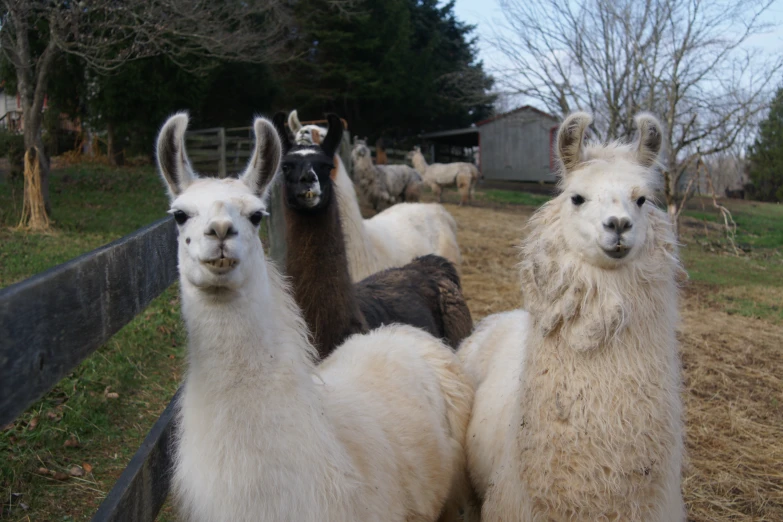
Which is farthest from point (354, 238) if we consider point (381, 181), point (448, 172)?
point (448, 172)

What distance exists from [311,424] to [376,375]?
0.88m

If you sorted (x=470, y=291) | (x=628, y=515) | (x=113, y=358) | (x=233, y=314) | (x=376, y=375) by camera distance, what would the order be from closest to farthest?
1. (x=233, y=314)
2. (x=628, y=515)
3. (x=376, y=375)
4. (x=113, y=358)
5. (x=470, y=291)

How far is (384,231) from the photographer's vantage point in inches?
300

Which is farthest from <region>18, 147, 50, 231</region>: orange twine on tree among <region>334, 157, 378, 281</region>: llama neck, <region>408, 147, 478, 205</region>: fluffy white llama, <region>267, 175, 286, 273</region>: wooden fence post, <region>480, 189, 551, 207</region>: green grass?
<region>480, 189, 551, 207</region>: green grass

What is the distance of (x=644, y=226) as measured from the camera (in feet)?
9.16

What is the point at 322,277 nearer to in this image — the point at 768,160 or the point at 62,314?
the point at 62,314

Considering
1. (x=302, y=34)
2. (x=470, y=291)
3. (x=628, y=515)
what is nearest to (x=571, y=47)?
(x=470, y=291)

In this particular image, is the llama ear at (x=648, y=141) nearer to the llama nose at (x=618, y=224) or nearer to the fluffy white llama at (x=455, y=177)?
the llama nose at (x=618, y=224)

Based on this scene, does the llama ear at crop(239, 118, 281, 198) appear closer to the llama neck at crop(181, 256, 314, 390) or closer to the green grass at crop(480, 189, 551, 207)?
the llama neck at crop(181, 256, 314, 390)

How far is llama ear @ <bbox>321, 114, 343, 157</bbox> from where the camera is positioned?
4.97 metres

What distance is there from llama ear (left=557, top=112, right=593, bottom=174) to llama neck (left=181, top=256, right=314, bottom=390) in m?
1.57

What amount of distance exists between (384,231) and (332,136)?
2.71 m

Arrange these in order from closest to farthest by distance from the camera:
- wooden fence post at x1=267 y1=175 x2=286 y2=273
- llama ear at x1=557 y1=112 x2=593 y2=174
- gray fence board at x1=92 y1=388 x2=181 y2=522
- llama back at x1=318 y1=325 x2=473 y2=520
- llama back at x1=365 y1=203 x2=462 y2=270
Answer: gray fence board at x1=92 y1=388 x2=181 y2=522 → llama back at x1=318 y1=325 x2=473 y2=520 → llama ear at x1=557 y1=112 x2=593 y2=174 → wooden fence post at x1=267 y1=175 x2=286 y2=273 → llama back at x1=365 y1=203 x2=462 y2=270

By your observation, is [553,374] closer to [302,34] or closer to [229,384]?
[229,384]
